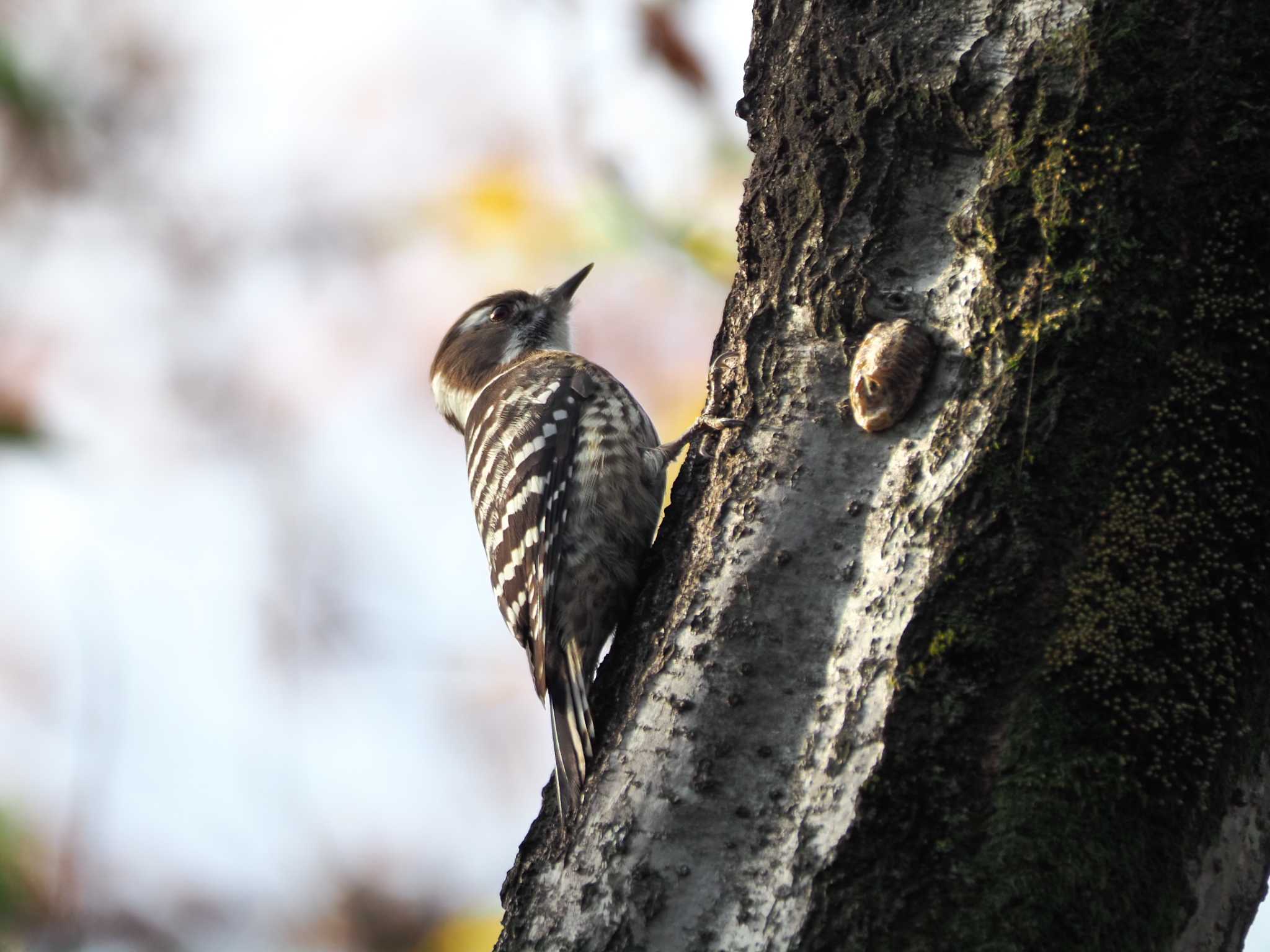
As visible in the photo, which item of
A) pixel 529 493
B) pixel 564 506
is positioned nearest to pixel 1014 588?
pixel 564 506

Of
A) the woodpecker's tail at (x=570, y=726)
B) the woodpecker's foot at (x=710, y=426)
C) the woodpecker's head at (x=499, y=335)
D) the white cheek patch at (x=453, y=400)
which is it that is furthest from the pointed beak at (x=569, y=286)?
the woodpecker's foot at (x=710, y=426)

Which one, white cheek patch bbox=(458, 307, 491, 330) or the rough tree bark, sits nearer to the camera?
the rough tree bark

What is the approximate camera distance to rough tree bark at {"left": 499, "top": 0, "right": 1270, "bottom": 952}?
6.26 ft

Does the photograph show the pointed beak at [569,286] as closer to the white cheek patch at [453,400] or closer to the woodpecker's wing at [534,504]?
the white cheek patch at [453,400]

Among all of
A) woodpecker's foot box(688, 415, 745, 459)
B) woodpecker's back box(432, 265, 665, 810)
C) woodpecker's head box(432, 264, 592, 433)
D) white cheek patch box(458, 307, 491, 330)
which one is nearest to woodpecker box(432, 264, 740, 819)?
woodpecker's back box(432, 265, 665, 810)

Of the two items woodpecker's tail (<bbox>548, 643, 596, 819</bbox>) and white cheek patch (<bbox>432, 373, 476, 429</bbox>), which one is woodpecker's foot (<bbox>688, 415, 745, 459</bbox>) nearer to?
woodpecker's tail (<bbox>548, 643, 596, 819</bbox>)

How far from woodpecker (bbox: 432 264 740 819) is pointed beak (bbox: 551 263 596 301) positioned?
2.58 feet

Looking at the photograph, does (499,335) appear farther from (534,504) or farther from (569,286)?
(534,504)

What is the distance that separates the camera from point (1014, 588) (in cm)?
198

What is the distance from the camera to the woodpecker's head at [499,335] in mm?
5602

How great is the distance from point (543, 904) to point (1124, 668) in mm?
1188

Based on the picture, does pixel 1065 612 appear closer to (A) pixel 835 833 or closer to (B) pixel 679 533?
(A) pixel 835 833

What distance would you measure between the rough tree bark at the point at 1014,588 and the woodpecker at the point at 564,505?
966 millimetres

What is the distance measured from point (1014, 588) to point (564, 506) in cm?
229
